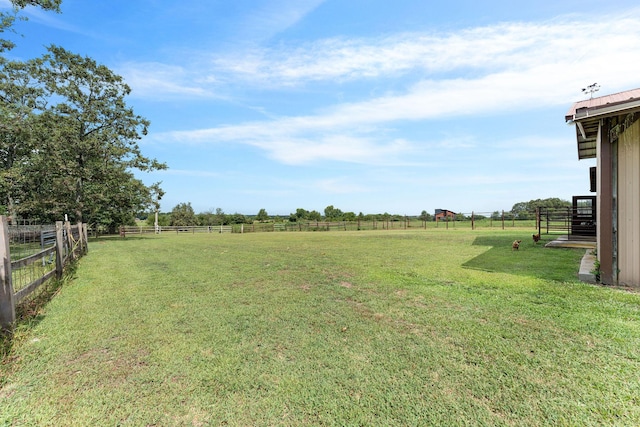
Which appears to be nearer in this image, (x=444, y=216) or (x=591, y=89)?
(x=591, y=89)

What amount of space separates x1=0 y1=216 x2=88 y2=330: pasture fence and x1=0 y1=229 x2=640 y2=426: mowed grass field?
36 centimetres

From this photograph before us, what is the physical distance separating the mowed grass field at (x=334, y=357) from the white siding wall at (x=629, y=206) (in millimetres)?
549

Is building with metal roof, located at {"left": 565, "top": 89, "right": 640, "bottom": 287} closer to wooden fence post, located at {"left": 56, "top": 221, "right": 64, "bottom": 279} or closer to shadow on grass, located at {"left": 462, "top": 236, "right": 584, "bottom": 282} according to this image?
shadow on grass, located at {"left": 462, "top": 236, "right": 584, "bottom": 282}

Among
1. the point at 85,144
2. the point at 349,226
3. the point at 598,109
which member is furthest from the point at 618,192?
the point at 349,226

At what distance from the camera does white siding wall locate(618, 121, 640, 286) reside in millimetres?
4176

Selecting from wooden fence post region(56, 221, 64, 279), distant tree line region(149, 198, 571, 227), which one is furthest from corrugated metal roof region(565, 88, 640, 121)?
distant tree line region(149, 198, 571, 227)

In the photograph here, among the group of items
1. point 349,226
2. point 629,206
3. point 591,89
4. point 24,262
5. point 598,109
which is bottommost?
point 349,226

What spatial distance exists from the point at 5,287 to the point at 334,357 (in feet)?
11.3

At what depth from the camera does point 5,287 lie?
3.06 metres

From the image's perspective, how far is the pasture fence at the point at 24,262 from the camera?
9.96ft

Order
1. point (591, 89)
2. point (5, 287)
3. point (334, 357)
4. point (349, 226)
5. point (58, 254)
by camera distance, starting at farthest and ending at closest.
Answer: point (349, 226), point (591, 89), point (58, 254), point (5, 287), point (334, 357)

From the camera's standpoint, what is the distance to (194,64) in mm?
12180

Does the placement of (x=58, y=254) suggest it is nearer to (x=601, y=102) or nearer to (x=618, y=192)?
(x=618, y=192)

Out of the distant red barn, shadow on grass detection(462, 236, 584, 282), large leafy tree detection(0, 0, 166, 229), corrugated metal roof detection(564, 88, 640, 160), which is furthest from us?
the distant red barn
